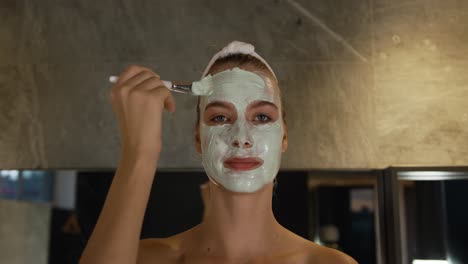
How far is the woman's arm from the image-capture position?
2.93 feet

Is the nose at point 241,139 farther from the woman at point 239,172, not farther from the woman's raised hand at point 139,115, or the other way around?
the woman's raised hand at point 139,115

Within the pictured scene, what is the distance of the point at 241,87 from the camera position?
115cm

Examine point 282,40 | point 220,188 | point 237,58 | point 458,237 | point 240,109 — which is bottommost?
point 458,237

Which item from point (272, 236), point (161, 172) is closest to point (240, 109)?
point (272, 236)

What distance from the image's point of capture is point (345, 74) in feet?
5.84

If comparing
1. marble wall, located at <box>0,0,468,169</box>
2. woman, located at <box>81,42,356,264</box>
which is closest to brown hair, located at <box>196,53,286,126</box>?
woman, located at <box>81,42,356,264</box>

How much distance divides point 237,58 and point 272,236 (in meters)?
0.43

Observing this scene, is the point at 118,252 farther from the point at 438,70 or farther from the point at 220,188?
the point at 438,70

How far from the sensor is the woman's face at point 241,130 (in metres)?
1.11

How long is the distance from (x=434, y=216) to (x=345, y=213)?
300 mm

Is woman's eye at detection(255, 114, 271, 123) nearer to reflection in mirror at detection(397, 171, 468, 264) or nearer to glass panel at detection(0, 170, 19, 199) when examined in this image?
reflection in mirror at detection(397, 171, 468, 264)

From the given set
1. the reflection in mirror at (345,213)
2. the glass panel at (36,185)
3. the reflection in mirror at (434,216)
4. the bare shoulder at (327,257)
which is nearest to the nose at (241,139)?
the bare shoulder at (327,257)

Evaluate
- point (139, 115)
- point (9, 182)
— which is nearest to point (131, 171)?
point (139, 115)

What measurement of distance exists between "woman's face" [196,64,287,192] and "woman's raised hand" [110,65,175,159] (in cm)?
20
